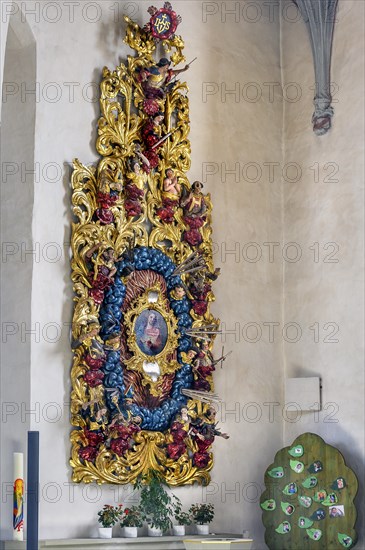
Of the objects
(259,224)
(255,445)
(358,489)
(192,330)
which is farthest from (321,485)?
(259,224)


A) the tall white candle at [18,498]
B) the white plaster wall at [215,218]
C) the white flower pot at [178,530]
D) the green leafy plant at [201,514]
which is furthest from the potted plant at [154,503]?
the tall white candle at [18,498]

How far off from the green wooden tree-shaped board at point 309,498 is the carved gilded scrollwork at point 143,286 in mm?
588

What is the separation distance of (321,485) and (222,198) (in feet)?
8.31

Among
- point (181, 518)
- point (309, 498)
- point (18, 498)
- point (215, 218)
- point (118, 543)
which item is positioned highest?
point (215, 218)

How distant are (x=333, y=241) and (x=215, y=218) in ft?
3.30

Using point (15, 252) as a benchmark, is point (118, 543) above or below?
below

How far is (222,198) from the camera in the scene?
30.9 ft

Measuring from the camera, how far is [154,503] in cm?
824

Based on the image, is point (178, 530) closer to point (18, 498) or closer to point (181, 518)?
point (181, 518)

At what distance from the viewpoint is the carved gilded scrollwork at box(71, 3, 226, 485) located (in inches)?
324

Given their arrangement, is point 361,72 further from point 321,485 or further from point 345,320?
point 321,485

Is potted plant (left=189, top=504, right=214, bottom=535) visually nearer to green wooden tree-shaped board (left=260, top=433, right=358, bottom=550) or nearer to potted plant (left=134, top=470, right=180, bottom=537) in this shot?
potted plant (left=134, top=470, right=180, bottom=537)

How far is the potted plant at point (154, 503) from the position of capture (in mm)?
8234

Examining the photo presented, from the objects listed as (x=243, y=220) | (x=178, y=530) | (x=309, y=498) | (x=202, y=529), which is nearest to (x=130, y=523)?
(x=178, y=530)
